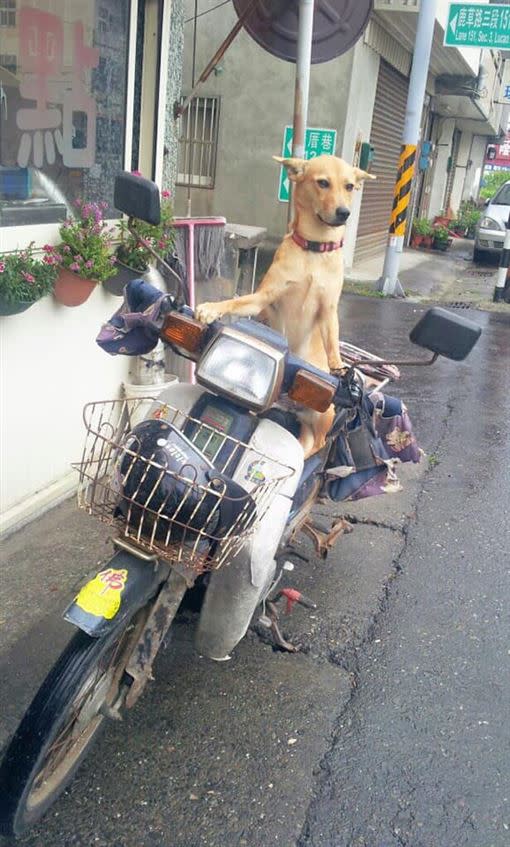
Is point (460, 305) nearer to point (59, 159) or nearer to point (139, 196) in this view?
point (59, 159)

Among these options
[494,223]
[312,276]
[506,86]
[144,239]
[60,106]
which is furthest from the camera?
[506,86]

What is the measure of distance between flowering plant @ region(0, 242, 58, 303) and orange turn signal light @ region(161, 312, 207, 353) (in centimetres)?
100

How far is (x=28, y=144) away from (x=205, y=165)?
827 cm

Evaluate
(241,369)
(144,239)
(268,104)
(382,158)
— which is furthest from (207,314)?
(382,158)

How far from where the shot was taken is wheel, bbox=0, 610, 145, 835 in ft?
6.43

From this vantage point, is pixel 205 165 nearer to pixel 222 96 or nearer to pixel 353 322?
pixel 222 96

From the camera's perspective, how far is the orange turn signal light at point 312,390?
2.48m

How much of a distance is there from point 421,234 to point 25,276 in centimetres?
1582

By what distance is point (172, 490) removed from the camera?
2.04 meters

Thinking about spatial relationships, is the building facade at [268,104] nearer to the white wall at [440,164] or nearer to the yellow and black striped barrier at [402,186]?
the yellow and black striped barrier at [402,186]

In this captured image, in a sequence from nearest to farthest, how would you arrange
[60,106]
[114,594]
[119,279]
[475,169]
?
1. [114,594]
2. [60,106]
3. [119,279]
4. [475,169]

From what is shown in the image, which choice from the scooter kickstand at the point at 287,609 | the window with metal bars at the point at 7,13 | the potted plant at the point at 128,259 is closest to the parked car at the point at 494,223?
the potted plant at the point at 128,259

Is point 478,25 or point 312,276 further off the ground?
point 478,25

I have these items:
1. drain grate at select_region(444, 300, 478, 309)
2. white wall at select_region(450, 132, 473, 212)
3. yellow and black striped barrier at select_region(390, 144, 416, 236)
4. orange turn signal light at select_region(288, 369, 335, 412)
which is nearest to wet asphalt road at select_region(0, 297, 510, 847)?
orange turn signal light at select_region(288, 369, 335, 412)
